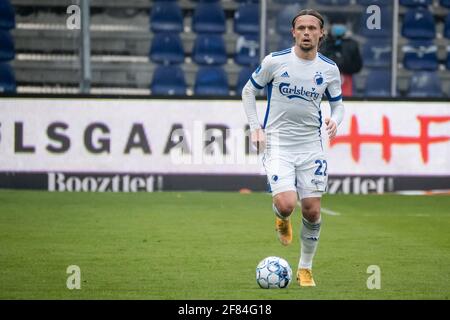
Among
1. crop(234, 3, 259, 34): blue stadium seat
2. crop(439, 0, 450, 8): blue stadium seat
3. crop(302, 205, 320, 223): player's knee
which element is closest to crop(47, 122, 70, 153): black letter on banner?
crop(234, 3, 259, 34): blue stadium seat

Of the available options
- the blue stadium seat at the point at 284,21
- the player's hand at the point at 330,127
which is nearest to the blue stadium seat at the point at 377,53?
the blue stadium seat at the point at 284,21

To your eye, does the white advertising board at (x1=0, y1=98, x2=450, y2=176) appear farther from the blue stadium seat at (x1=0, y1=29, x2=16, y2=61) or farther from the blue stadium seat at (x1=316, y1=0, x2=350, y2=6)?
the blue stadium seat at (x1=316, y1=0, x2=350, y2=6)

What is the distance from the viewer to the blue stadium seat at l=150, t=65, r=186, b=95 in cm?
1845

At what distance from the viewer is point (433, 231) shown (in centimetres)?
1305

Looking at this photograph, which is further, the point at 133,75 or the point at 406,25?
the point at 406,25

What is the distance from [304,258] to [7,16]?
10.3 m

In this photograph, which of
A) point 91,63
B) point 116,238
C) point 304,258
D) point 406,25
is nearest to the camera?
point 304,258

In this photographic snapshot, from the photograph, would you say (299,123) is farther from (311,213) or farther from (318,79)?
(311,213)

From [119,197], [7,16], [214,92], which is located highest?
[7,16]

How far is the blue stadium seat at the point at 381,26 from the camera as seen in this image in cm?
1792

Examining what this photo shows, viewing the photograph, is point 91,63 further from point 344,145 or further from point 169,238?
point 169,238

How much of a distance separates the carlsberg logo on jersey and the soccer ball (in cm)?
137

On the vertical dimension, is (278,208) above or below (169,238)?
above
